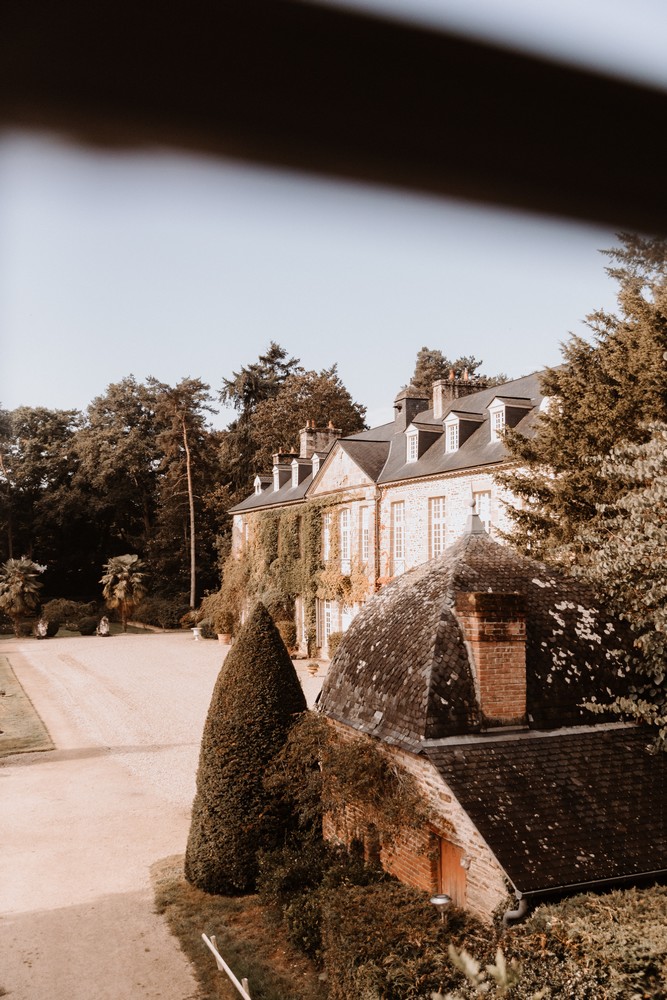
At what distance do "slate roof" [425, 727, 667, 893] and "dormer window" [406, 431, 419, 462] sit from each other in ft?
67.7

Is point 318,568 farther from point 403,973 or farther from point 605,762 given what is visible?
point 403,973

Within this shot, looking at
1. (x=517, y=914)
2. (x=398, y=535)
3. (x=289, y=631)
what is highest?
(x=398, y=535)

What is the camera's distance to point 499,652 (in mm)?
9992

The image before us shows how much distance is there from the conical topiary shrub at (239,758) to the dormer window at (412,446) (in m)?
18.6

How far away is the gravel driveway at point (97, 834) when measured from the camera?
9.74 metres

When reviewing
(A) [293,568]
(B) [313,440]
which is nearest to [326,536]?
(A) [293,568]

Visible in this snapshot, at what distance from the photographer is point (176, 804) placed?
16328 mm

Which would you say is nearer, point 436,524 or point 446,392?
point 436,524

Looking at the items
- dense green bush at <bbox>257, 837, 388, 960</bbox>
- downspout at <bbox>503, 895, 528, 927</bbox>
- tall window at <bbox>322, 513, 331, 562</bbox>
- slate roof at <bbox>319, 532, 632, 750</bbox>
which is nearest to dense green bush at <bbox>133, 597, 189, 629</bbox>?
tall window at <bbox>322, 513, 331, 562</bbox>

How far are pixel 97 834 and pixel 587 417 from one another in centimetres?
1452

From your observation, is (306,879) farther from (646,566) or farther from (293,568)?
(293,568)

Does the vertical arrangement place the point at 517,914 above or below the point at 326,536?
below

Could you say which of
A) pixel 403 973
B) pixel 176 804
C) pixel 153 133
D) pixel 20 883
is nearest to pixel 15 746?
pixel 176 804

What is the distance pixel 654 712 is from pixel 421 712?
3.20 m
